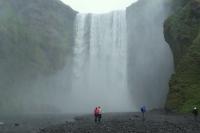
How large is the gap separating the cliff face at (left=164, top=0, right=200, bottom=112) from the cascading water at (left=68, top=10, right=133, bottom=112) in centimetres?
2525

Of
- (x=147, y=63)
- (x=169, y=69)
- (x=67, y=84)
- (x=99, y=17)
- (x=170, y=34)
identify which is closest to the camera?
(x=170, y=34)

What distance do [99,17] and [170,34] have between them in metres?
41.0

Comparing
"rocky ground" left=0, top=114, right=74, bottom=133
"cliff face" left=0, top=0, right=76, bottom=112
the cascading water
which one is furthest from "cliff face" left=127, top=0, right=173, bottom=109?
"rocky ground" left=0, top=114, right=74, bottom=133

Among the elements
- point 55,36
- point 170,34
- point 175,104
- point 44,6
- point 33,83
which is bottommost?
point 175,104

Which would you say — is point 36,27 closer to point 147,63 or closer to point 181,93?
point 147,63

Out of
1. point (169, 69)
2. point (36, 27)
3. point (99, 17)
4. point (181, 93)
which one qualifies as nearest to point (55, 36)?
point (36, 27)

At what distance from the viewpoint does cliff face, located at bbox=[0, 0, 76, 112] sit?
95.1m

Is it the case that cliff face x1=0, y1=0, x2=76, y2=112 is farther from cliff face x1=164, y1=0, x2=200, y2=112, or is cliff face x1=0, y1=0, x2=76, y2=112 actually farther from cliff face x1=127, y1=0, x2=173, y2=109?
cliff face x1=164, y1=0, x2=200, y2=112

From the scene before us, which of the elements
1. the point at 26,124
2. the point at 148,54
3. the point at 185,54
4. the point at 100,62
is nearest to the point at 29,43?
the point at 100,62

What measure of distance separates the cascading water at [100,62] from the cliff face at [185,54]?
25247 millimetres

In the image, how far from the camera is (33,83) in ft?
324

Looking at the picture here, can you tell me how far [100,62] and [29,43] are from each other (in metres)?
18.8

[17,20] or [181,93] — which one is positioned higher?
[17,20]

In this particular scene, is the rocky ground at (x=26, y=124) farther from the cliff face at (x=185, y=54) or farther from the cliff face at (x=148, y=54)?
the cliff face at (x=148, y=54)
